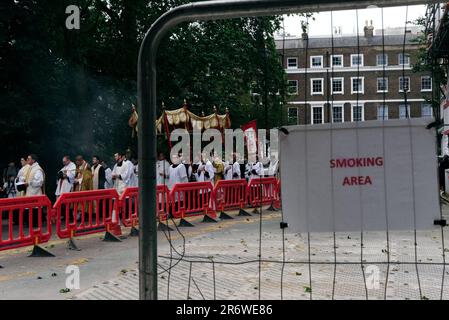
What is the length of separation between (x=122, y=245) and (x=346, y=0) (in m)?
8.10

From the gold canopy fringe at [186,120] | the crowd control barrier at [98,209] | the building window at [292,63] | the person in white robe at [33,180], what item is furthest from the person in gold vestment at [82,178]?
the building window at [292,63]

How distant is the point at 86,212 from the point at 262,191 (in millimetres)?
7871

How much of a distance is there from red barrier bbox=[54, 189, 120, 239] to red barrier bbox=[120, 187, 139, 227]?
0.20m

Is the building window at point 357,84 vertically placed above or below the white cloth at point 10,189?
above

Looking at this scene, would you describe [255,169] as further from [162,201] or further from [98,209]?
[98,209]

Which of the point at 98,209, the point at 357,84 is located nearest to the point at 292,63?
the point at 98,209

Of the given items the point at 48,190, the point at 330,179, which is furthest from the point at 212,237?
the point at 48,190

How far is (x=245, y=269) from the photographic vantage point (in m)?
7.70

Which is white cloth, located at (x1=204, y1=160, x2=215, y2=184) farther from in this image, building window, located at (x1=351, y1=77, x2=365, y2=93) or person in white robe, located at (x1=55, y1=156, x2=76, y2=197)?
building window, located at (x1=351, y1=77, x2=365, y2=93)

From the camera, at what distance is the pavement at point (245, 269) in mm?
6340

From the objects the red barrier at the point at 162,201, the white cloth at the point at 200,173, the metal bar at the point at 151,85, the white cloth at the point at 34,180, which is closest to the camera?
the metal bar at the point at 151,85

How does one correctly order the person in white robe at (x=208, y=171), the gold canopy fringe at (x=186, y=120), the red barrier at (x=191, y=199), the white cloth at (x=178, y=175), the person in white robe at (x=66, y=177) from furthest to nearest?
the person in white robe at (x=208, y=171) < the white cloth at (x=178, y=175) < the gold canopy fringe at (x=186, y=120) < the person in white robe at (x=66, y=177) < the red barrier at (x=191, y=199)

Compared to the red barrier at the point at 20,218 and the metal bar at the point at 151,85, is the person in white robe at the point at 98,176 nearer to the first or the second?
the red barrier at the point at 20,218

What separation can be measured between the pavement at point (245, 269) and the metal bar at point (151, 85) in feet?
4.80
